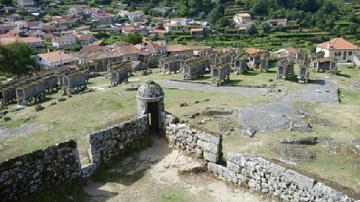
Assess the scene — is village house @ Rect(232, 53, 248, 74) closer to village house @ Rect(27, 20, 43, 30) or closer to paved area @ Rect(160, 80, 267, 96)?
paved area @ Rect(160, 80, 267, 96)

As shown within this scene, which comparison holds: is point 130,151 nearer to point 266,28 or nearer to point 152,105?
point 152,105

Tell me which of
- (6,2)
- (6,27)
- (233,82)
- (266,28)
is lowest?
(233,82)

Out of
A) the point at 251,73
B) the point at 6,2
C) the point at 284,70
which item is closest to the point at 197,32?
the point at 251,73

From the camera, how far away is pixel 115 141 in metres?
13.1

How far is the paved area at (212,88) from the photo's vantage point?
121 feet

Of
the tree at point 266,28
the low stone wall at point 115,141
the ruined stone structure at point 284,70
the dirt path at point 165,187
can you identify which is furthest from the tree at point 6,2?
the dirt path at point 165,187

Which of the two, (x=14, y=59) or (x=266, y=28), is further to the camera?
(x=266, y=28)

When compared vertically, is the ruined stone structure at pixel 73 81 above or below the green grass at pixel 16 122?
above

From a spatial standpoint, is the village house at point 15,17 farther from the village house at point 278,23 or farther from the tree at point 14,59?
the village house at point 278,23

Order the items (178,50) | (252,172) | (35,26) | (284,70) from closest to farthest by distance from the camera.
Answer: (252,172)
(284,70)
(178,50)
(35,26)

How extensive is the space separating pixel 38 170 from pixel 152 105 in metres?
5.50

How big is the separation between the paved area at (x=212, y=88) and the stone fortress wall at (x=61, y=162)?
78.5ft

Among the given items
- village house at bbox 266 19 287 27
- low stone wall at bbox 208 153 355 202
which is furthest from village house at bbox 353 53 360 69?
village house at bbox 266 19 287 27

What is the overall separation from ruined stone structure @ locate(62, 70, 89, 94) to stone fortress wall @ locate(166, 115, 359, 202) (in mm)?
27879
